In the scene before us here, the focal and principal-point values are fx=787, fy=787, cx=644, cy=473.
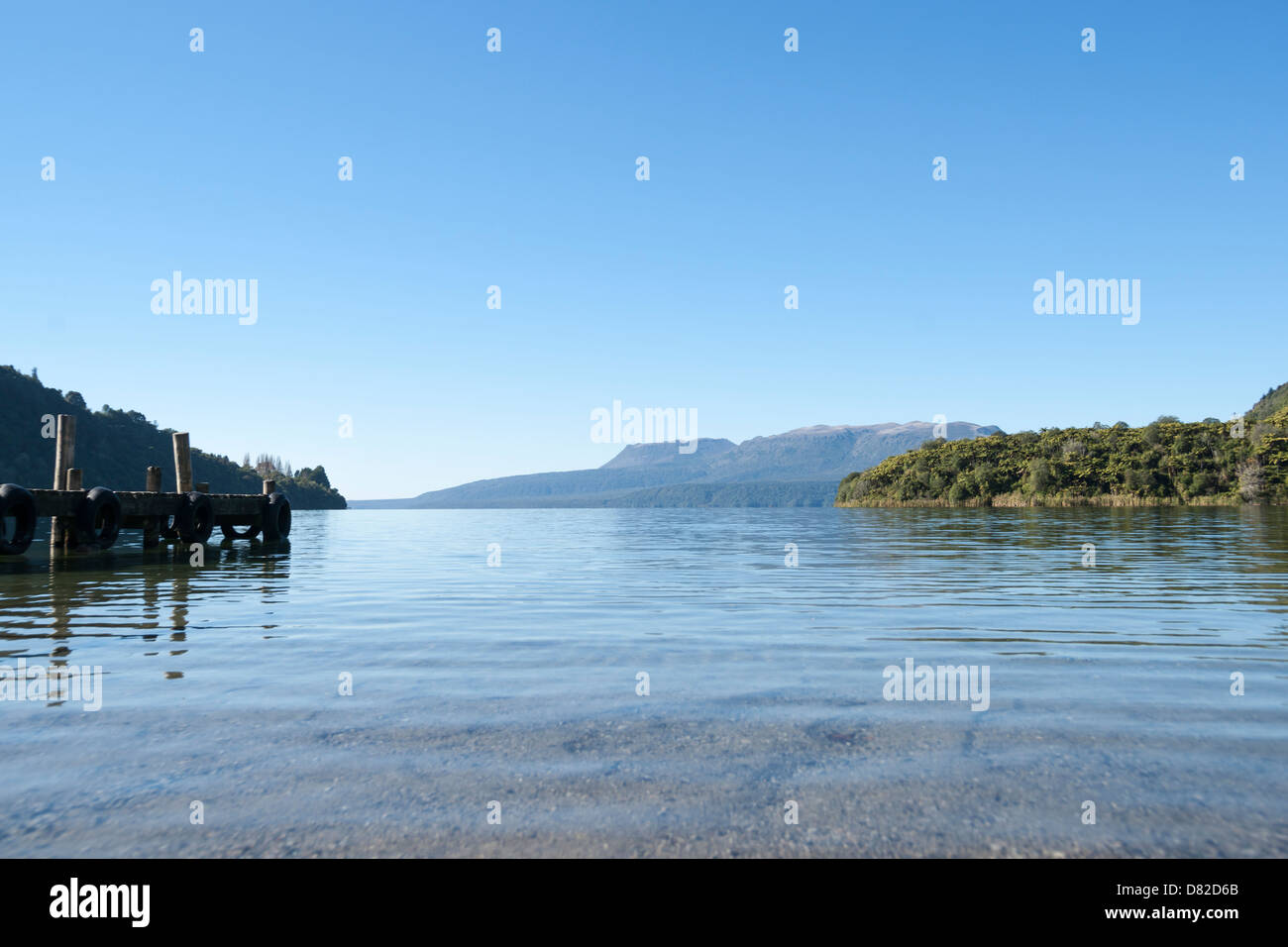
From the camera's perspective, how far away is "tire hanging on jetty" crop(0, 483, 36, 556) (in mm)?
25938

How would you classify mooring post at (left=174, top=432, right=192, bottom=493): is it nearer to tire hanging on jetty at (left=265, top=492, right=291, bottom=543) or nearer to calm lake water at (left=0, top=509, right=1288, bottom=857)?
tire hanging on jetty at (left=265, top=492, right=291, bottom=543)

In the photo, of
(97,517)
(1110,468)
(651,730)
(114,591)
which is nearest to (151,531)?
(97,517)

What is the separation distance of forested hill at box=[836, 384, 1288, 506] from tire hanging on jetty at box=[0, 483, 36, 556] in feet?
453

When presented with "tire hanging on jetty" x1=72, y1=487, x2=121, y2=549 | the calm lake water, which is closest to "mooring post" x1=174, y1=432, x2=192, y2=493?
"tire hanging on jetty" x1=72, y1=487, x2=121, y2=549

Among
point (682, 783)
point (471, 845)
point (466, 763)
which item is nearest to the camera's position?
point (471, 845)

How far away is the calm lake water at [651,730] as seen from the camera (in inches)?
197

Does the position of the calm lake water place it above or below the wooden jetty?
below

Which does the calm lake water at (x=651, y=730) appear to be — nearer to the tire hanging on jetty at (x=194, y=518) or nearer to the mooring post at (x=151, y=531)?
the tire hanging on jetty at (x=194, y=518)

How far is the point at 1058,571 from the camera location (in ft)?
73.5

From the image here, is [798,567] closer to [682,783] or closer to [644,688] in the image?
[644,688]

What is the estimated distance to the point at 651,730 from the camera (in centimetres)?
725

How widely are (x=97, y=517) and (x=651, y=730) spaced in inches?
1219
